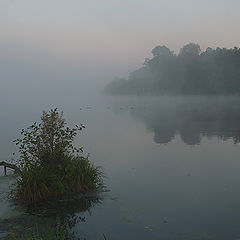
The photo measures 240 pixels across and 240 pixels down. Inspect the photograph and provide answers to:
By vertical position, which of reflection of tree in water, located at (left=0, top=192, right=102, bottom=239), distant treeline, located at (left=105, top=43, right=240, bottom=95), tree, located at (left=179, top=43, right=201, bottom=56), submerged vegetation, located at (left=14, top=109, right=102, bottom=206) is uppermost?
tree, located at (left=179, top=43, right=201, bottom=56)

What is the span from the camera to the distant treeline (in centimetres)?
15150

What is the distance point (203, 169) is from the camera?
2027cm

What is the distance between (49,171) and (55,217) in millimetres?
2631

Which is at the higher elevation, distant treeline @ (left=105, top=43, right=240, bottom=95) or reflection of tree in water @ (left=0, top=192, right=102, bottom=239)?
distant treeline @ (left=105, top=43, right=240, bottom=95)

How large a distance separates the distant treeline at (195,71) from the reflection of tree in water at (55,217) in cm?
14736

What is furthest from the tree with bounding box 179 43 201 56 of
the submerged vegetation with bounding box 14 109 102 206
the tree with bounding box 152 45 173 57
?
the submerged vegetation with bounding box 14 109 102 206

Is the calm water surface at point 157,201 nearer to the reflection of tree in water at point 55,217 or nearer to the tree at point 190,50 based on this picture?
the reflection of tree in water at point 55,217

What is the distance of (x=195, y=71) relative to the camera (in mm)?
158875

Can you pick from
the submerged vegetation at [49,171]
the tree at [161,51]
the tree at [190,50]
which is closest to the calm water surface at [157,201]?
the submerged vegetation at [49,171]

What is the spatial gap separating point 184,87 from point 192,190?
161403 mm

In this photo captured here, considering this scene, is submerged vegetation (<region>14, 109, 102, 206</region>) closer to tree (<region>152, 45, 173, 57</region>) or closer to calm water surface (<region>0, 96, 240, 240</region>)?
calm water surface (<region>0, 96, 240, 240</region>)

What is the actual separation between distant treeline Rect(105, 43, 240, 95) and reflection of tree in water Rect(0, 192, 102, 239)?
483 ft

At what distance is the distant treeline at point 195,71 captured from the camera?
151500 mm

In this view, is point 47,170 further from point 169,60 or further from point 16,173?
point 169,60
